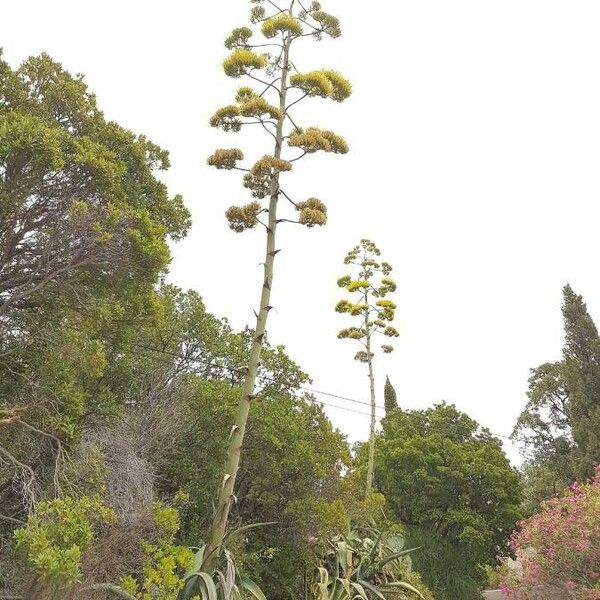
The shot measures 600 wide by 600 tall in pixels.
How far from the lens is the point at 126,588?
201 inches

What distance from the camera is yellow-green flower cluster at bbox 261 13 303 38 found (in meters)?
5.80

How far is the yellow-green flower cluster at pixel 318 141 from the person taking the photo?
5336 mm

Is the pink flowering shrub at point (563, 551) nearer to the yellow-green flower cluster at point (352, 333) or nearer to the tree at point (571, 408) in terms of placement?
the yellow-green flower cluster at point (352, 333)

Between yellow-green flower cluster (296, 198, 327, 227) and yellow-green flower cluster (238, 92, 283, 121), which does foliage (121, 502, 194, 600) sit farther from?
yellow-green flower cluster (238, 92, 283, 121)

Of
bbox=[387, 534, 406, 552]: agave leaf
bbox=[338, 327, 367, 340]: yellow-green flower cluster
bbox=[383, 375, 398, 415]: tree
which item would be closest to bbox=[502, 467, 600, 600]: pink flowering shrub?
bbox=[387, 534, 406, 552]: agave leaf

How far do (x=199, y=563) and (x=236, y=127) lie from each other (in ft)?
13.7

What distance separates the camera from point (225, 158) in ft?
17.8

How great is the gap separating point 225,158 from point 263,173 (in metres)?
0.45

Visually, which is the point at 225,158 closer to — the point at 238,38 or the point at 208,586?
the point at 238,38

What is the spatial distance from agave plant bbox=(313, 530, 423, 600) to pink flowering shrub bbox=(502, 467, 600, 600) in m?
2.54

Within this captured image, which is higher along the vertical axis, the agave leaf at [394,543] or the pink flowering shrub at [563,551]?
the pink flowering shrub at [563,551]

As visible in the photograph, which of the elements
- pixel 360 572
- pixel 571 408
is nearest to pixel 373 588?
pixel 360 572

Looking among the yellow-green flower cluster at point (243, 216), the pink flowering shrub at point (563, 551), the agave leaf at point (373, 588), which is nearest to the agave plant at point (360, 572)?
the agave leaf at point (373, 588)

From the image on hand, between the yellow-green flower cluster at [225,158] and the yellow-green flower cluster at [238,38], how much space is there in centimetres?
132
